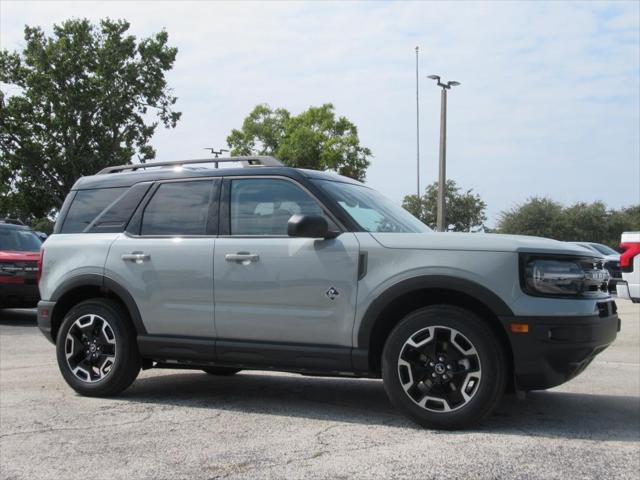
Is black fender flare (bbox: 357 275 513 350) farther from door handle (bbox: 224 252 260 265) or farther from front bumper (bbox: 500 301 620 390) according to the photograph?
door handle (bbox: 224 252 260 265)

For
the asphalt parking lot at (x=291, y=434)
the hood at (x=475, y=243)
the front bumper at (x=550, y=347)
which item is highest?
the hood at (x=475, y=243)

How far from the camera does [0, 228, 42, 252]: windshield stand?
43.2ft

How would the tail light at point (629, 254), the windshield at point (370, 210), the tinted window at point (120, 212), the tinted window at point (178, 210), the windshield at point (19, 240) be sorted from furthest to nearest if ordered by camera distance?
the windshield at point (19, 240) < the tail light at point (629, 254) < the tinted window at point (120, 212) < the tinted window at point (178, 210) < the windshield at point (370, 210)

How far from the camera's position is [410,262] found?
4.82m

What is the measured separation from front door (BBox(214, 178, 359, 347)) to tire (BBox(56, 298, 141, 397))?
867mm

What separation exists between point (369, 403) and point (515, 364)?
138 cm

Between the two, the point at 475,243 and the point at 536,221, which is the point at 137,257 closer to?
the point at 475,243

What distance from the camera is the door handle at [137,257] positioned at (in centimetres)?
573

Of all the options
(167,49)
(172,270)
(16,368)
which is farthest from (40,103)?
(172,270)

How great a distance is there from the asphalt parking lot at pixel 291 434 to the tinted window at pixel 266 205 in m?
1.30

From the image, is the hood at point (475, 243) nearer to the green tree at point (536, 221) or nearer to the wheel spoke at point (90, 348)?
the wheel spoke at point (90, 348)

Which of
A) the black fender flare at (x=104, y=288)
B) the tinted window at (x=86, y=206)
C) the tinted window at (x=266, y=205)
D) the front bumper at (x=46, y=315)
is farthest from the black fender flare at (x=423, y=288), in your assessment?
the front bumper at (x=46, y=315)

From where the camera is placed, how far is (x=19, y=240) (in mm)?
13492

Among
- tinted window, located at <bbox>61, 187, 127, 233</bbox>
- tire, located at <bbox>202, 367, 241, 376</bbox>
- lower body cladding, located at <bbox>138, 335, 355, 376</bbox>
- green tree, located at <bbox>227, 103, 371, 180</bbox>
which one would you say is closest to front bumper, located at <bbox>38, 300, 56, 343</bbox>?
tinted window, located at <bbox>61, 187, 127, 233</bbox>
